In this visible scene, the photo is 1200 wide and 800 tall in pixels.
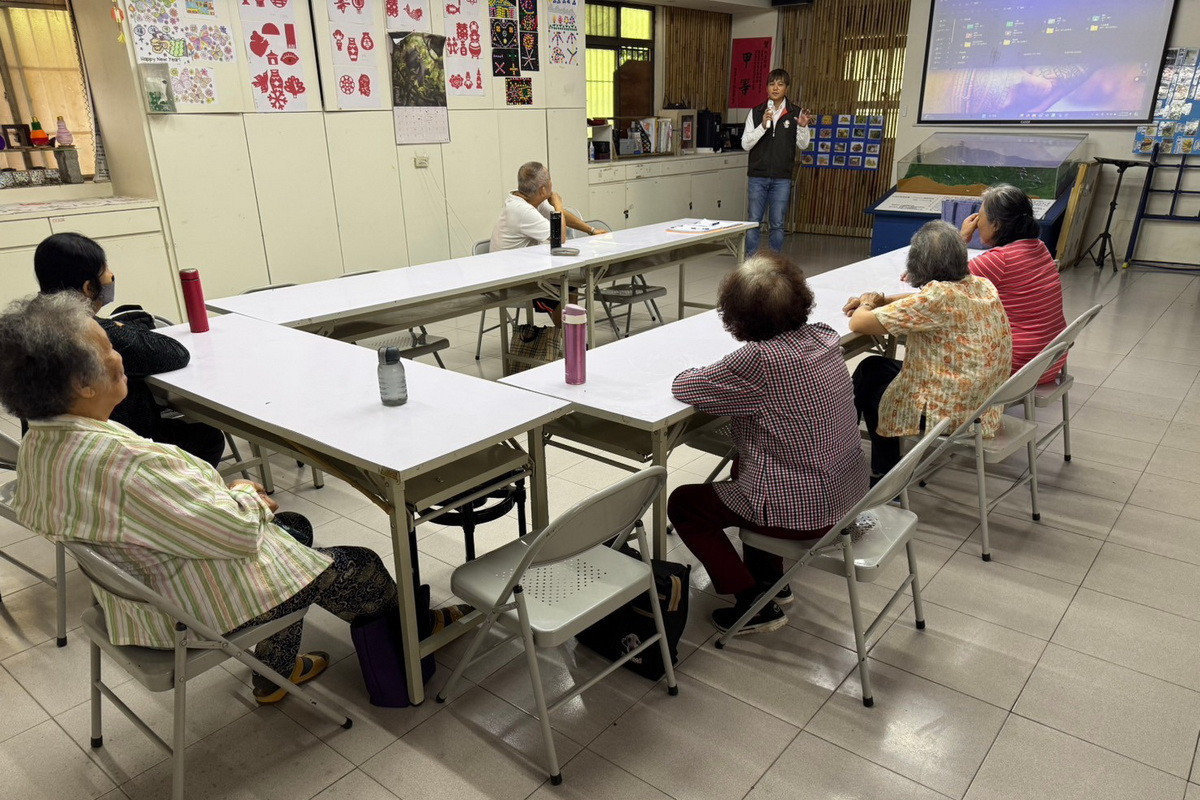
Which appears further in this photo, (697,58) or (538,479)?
(697,58)

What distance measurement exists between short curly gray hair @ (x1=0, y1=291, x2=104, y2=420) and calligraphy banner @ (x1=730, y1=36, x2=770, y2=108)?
29.9ft

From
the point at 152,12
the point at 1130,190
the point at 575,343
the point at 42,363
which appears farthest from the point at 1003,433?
the point at 1130,190

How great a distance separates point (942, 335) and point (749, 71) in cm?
783

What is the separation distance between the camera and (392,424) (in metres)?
2.02

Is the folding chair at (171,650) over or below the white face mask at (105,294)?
below

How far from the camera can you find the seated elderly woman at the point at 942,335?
2.64 m

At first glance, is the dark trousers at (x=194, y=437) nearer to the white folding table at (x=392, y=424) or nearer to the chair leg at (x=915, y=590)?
the white folding table at (x=392, y=424)

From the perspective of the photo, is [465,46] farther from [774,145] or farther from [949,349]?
[949,349]

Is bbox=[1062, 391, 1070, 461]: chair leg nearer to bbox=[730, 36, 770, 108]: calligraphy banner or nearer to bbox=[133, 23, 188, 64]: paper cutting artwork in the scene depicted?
bbox=[133, 23, 188, 64]: paper cutting artwork

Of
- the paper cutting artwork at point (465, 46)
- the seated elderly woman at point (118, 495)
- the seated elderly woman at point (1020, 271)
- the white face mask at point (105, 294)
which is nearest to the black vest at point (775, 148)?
the paper cutting artwork at point (465, 46)

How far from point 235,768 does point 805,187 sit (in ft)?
29.9

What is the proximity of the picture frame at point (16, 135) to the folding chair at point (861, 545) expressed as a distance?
16.6 ft

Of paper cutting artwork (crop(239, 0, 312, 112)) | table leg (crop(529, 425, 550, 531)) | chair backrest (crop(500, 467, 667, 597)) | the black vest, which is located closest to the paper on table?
the black vest

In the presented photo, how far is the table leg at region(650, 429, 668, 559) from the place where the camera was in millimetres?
2131
